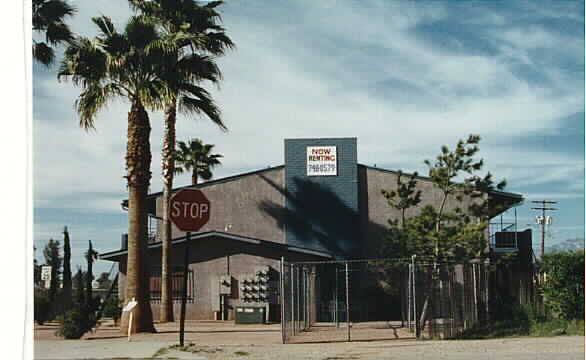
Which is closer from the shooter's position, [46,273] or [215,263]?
[46,273]

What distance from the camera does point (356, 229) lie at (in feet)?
92.7

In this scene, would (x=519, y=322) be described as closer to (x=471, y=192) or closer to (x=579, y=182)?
(x=579, y=182)

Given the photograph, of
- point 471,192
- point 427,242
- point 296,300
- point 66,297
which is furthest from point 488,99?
point 66,297

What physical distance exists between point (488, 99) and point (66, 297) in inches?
561

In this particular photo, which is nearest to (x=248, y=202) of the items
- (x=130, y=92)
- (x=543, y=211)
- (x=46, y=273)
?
(x=46, y=273)

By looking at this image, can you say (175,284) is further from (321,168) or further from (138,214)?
(138,214)

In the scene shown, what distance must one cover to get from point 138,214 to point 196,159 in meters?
16.1

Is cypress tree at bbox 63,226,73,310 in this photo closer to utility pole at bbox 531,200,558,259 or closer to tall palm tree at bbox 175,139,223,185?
tall palm tree at bbox 175,139,223,185

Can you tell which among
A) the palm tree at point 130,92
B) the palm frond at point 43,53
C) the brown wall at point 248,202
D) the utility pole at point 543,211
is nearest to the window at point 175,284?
the brown wall at point 248,202

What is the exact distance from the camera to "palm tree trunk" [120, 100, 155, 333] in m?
16.8

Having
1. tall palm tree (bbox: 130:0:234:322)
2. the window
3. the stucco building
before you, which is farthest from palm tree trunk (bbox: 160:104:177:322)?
the stucco building

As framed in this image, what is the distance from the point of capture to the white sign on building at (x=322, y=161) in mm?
28266

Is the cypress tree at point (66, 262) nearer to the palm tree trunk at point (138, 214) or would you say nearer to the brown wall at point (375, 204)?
the brown wall at point (375, 204)

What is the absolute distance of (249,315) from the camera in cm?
2306
